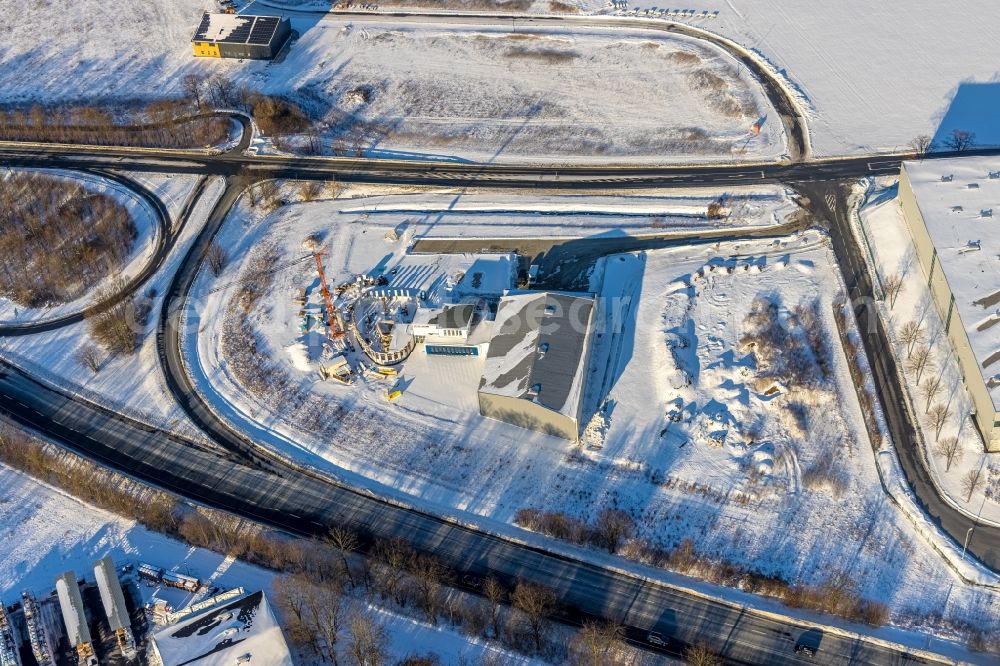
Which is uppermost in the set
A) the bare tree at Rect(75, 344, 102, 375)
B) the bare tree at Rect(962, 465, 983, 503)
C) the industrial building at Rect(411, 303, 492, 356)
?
the bare tree at Rect(962, 465, 983, 503)

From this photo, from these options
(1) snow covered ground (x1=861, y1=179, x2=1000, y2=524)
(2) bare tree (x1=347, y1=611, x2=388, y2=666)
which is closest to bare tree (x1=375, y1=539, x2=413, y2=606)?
(2) bare tree (x1=347, y1=611, x2=388, y2=666)

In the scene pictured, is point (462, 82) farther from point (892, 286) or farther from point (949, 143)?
point (892, 286)

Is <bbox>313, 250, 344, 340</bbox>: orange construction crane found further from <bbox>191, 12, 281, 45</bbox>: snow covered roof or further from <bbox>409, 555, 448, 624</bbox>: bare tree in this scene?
<bbox>191, 12, 281, 45</bbox>: snow covered roof

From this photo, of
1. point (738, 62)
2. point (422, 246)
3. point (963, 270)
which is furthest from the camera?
point (738, 62)

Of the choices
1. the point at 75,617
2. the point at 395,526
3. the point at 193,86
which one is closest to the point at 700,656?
the point at 395,526

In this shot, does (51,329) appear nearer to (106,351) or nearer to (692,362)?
(106,351)

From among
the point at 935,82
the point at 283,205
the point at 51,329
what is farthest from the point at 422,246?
the point at 935,82

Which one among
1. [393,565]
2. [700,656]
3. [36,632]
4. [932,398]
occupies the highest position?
[932,398]
